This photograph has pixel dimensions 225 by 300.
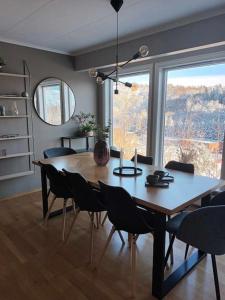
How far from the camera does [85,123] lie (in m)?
4.63

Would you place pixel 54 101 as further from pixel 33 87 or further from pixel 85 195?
pixel 85 195

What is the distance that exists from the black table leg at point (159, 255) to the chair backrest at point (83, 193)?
25.9 inches

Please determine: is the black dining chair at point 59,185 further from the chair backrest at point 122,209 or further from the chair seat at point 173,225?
the chair seat at point 173,225

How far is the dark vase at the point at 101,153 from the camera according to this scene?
2.71 metres

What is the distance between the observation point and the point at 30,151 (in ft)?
13.1

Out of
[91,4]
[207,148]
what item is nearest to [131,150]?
[207,148]

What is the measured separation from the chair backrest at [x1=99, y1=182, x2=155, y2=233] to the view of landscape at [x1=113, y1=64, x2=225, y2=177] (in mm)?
1996

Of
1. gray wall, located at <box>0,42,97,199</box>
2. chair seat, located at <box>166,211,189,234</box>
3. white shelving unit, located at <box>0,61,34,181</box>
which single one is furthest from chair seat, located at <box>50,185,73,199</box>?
gray wall, located at <box>0,42,97,199</box>

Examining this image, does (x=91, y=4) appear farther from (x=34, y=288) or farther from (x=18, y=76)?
(x=34, y=288)

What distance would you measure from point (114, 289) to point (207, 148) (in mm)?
2324

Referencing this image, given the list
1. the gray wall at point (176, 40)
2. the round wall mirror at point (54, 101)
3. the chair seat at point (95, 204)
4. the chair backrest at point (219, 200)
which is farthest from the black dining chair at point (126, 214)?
Answer: the round wall mirror at point (54, 101)

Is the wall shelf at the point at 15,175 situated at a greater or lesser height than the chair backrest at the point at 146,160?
lesser

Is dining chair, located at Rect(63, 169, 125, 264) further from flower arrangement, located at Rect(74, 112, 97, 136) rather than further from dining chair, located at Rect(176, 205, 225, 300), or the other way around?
flower arrangement, located at Rect(74, 112, 97, 136)

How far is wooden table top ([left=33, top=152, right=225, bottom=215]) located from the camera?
165 centimetres
